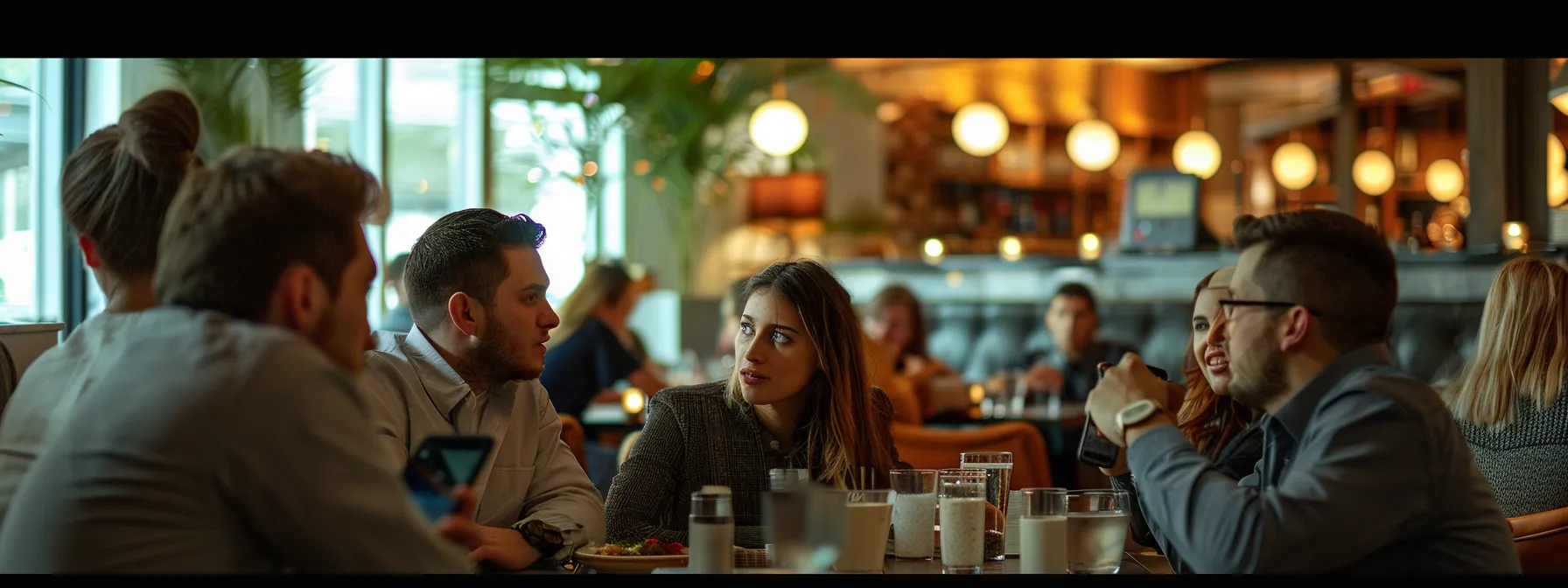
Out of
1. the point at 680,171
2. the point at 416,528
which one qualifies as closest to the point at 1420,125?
the point at 680,171

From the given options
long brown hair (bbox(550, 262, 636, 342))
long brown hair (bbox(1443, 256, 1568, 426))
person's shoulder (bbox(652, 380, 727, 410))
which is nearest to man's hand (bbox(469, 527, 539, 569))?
person's shoulder (bbox(652, 380, 727, 410))

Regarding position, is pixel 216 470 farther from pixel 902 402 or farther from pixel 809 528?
pixel 902 402

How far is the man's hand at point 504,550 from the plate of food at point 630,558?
3.8 inches

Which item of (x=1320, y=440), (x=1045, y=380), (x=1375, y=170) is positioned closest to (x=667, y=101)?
(x=1045, y=380)

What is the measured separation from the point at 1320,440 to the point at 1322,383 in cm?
10

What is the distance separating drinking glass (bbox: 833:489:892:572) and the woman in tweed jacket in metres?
0.57

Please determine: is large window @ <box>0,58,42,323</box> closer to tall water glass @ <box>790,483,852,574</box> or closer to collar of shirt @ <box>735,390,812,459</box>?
collar of shirt @ <box>735,390,812,459</box>

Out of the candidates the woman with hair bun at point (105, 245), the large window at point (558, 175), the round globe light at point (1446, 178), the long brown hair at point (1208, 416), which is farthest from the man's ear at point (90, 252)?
the round globe light at point (1446, 178)

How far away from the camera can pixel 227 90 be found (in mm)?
5969

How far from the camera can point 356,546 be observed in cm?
143

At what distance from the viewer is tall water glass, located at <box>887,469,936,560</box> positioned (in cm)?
209
